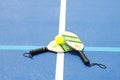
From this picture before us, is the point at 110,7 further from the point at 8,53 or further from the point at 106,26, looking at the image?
the point at 8,53

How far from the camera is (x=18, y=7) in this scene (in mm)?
3705

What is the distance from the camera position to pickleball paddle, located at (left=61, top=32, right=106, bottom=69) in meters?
2.77

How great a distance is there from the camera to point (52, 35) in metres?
3.19

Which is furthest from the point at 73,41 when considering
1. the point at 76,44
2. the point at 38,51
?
the point at 38,51

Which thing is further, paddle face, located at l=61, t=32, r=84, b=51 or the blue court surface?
paddle face, located at l=61, t=32, r=84, b=51

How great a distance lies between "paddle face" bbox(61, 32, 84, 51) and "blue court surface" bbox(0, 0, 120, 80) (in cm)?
7

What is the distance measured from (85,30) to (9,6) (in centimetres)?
116

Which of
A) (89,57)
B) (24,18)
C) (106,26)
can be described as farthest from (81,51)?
(24,18)

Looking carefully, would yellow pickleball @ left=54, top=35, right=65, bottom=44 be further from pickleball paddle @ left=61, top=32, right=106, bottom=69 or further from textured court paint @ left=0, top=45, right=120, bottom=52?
textured court paint @ left=0, top=45, right=120, bottom=52

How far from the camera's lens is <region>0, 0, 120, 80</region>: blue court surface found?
2711 millimetres

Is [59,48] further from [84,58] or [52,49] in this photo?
[84,58]

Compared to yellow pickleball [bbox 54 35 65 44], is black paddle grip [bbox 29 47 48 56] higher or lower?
lower

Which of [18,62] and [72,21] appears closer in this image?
[18,62]

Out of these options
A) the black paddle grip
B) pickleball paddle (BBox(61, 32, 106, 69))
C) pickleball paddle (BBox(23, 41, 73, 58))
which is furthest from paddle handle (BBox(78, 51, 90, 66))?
the black paddle grip
